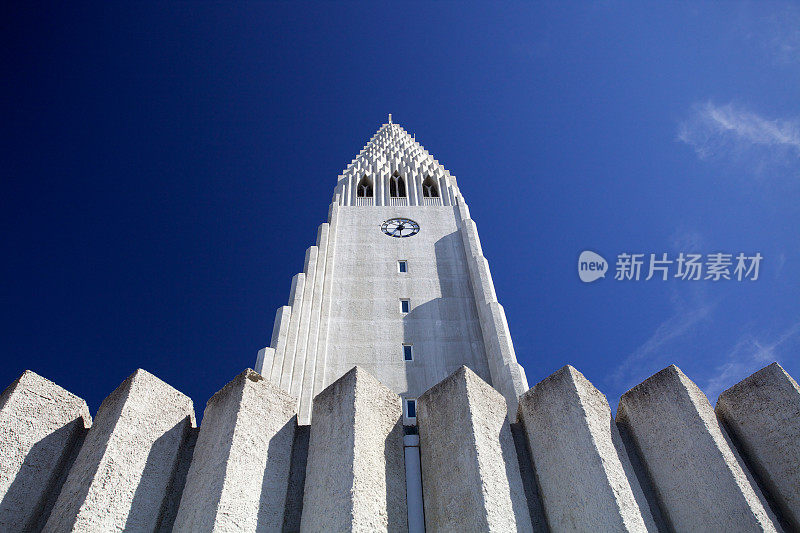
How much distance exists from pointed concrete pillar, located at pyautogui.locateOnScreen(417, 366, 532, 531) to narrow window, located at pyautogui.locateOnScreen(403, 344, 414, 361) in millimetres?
15882

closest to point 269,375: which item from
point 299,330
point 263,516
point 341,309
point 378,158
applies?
point 299,330

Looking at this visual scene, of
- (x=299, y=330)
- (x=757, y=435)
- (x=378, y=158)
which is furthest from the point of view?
(x=378, y=158)

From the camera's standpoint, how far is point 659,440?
236 inches

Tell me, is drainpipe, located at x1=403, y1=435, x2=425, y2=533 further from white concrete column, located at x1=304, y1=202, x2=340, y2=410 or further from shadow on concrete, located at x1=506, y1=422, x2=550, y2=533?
white concrete column, located at x1=304, y1=202, x2=340, y2=410

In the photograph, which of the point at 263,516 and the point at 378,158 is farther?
the point at 378,158

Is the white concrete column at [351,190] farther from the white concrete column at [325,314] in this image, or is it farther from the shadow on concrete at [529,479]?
the shadow on concrete at [529,479]

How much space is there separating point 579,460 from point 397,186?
Result: 32390 mm

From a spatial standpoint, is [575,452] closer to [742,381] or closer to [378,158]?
[742,381]

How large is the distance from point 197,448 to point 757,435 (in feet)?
20.1

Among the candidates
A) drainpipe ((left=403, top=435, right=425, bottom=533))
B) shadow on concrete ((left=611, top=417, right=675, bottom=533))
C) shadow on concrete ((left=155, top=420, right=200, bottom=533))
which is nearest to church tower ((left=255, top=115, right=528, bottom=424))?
shadow on concrete ((left=611, top=417, right=675, bottom=533))

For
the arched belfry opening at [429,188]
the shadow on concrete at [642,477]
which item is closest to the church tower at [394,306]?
the arched belfry opening at [429,188]

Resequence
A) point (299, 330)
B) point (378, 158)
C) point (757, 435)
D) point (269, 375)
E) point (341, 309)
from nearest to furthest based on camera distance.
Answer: point (757, 435), point (269, 375), point (299, 330), point (341, 309), point (378, 158)

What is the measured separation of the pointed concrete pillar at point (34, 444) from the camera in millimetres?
5336

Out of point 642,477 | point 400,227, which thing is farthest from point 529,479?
point 400,227
